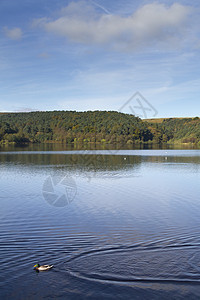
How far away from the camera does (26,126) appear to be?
18988cm

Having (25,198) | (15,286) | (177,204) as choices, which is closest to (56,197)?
(25,198)

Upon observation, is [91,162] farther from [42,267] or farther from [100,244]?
[42,267]

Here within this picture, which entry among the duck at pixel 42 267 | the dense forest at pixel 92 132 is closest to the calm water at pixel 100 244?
the duck at pixel 42 267

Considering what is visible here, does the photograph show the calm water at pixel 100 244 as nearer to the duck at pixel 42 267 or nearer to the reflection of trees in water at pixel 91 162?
the duck at pixel 42 267

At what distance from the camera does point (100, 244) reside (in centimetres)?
1252

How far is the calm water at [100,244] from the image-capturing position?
9.15m

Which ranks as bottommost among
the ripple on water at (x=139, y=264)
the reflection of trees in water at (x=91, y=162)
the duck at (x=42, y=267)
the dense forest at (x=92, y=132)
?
the ripple on water at (x=139, y=264)

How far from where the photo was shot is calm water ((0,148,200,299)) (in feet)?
30.0

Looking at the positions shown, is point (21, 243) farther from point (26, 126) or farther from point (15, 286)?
point (26, 126)

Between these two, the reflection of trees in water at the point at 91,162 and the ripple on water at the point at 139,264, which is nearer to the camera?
the ripple on water at the point at 139,264

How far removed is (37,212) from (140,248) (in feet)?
26.6

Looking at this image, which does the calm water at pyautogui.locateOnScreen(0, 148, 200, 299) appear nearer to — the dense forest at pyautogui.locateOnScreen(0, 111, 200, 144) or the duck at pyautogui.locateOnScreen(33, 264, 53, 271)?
the duck at pyautogui.locateOnScreen(33, 264, 53, 271)

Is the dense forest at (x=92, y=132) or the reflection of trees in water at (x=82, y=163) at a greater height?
the dense forest at (x=92, y=132)

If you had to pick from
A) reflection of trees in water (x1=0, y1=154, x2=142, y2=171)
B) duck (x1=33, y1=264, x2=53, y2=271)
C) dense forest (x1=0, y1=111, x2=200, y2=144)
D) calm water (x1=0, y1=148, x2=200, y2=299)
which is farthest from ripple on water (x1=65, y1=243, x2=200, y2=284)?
dense forest (x1=0, y1=111, x2=200, y2=144)
